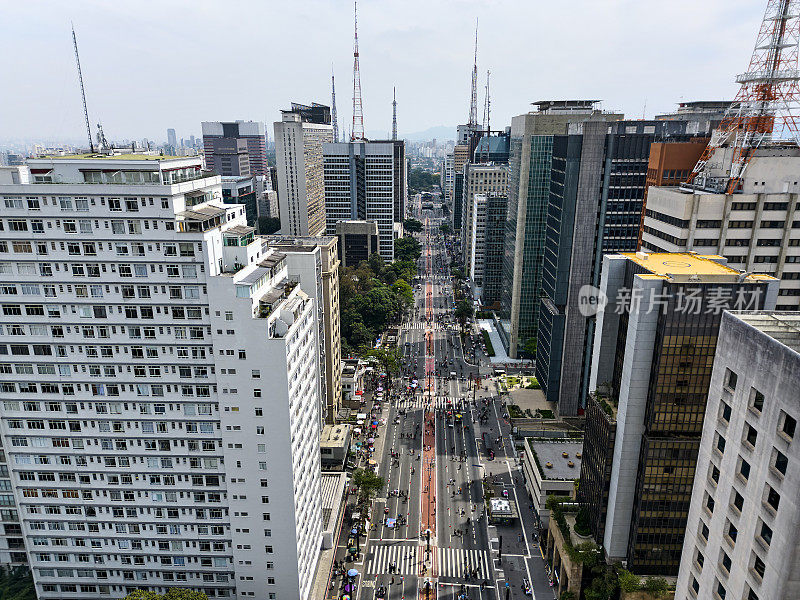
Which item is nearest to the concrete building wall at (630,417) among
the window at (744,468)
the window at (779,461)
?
the window at (744,468)

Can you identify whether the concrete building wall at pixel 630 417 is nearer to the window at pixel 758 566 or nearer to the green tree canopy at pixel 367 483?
the window at pixel 758 566

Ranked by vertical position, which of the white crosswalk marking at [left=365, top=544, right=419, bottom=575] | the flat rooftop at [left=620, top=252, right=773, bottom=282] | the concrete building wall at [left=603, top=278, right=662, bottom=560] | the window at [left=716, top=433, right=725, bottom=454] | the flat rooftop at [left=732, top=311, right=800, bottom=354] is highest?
the flat rooftop at [left=732, top=311, right=800, bottom=354]

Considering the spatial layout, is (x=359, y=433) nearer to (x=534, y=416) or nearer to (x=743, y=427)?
(x=534, y=416)

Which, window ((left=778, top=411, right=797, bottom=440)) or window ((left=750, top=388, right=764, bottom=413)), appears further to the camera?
window ((left=750, top=388, right=764, bottom=413))

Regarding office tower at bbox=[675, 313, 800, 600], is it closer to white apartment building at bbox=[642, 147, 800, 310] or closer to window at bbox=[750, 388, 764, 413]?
window at bbox=[750, 388, 764, 413]

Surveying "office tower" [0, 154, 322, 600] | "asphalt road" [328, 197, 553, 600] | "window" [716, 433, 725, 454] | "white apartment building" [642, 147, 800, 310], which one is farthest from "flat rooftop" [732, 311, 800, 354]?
"asphalt road" [328, 197, 553, 600]

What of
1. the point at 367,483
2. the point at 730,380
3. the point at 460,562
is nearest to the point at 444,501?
the point at 460,562
